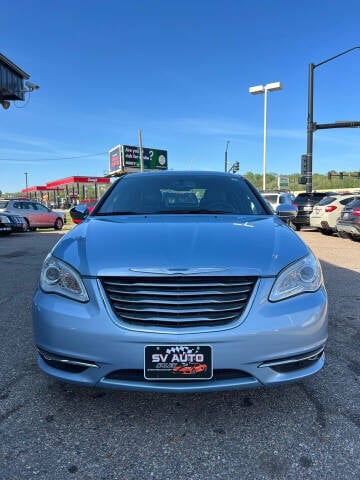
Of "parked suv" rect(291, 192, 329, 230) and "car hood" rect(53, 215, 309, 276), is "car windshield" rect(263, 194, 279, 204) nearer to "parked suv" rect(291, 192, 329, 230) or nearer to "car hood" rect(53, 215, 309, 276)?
"parked suv" rect(291, 192, 329, 230)

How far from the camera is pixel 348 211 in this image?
12.1 m

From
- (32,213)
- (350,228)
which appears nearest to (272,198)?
(350,228)

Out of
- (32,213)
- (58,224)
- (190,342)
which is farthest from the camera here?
(58,224)

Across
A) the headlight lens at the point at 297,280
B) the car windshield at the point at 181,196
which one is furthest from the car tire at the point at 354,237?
the headlight lens at the point at 297,280

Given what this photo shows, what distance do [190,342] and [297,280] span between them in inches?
29.6

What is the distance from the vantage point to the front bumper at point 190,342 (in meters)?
2.13

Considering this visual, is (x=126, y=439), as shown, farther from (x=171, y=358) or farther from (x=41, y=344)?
(x=41, y=344)

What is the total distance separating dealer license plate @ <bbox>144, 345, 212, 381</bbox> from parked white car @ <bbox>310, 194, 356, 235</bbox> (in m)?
12.9

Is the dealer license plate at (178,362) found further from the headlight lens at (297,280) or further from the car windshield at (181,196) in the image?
the car windshield at (181,196)

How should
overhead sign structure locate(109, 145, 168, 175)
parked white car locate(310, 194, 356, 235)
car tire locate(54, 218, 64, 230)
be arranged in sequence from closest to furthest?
parked white car locate(310, 194, 356, 235), car tire locate(54, 218, 64, 230), overhead sign structure locate(109, 145, 168, 175)

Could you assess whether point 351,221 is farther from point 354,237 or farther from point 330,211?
point 330,211

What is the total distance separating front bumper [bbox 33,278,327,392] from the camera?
83.8 inches

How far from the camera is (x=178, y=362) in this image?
6.98 feet

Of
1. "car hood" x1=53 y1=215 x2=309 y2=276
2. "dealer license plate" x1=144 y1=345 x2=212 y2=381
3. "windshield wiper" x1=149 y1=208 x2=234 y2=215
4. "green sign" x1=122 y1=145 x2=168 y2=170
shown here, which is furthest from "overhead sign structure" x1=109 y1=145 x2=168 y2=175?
"dealer license plate" x1=144 y1=345 x2=212 y2=381
